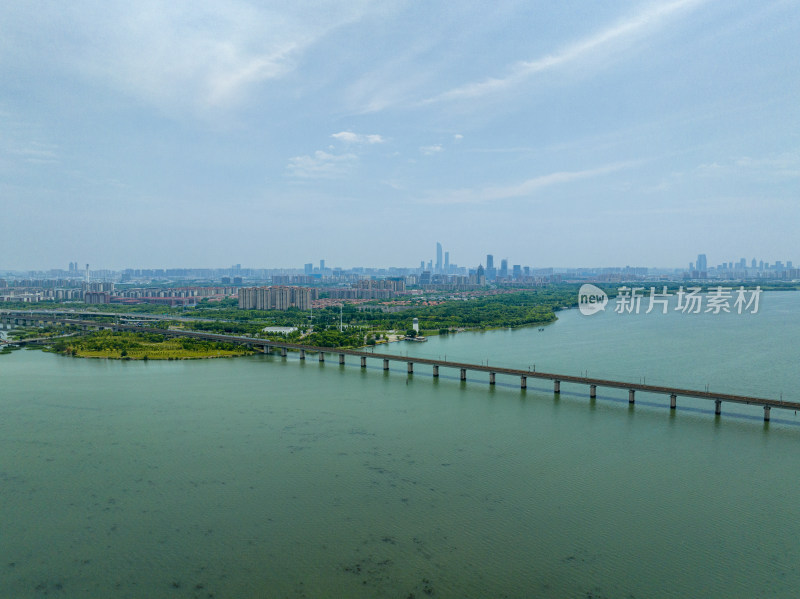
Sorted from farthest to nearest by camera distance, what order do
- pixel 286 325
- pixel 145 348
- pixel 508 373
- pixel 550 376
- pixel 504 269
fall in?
pixel 504 269
pixel 286 325
pixel 145 348
pixel 508 373
pixel 550 376

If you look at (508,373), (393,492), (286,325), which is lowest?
(393,492)

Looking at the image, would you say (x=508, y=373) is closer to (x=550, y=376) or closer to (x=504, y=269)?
(x=550, y=376)

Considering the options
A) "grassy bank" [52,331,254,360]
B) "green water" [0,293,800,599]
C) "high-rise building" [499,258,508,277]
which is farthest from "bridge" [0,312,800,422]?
"high-rise building" [499,258,508,277]

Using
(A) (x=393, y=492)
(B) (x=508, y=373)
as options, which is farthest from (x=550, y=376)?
(A) (x=393, y=492)

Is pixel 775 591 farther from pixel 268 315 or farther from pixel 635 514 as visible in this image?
pixel 268 315

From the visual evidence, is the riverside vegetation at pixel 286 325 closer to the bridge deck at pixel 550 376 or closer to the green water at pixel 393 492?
the bridge deck at pixel 550 376

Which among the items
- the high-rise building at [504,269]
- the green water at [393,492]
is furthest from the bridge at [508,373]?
the high-rise building at [504,269]

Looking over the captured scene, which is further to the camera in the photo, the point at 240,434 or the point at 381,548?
the point at 240,434

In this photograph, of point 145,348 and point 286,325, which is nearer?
point 145,348

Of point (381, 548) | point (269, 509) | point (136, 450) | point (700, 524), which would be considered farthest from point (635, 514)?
point (136, 450)
